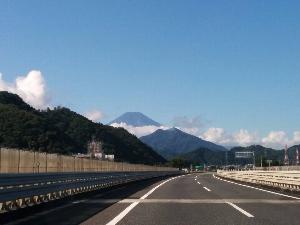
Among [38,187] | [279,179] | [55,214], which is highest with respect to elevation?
[38,187]

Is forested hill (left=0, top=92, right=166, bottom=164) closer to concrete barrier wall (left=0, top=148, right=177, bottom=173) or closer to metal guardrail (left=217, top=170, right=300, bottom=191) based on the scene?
metal guardrail (left=217, top=170, right=300, bottom=191)

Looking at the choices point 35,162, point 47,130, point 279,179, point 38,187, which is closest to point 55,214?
point 38,187

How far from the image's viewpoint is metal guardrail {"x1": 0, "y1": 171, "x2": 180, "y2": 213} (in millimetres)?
13336

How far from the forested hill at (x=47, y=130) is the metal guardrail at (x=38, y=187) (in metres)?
48.8

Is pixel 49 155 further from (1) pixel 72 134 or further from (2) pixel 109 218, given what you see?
(1) pixel 72 134

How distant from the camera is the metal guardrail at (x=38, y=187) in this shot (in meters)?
13.3

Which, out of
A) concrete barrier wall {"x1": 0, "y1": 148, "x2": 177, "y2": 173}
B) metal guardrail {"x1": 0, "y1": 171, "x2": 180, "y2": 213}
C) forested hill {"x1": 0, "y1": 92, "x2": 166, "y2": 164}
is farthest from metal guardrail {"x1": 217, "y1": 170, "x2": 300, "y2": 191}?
forested hill {"x1": 0, "y1": 92, "x2": 166, "y2": 164}

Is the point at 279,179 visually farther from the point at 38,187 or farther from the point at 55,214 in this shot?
the point at 55,214

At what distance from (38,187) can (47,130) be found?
11103 cm

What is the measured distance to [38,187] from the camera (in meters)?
16.0

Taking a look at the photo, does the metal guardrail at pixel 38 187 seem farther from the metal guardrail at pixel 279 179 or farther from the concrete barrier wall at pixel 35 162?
the metal guardrail at pixel 279 179

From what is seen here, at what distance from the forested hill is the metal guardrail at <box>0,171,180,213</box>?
48.8 m

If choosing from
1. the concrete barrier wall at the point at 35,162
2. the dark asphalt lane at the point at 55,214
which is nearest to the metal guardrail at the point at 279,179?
the concrete barrier wall at the point at 35,162

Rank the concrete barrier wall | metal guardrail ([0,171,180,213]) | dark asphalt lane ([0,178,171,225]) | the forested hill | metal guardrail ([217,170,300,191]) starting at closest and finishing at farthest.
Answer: dark asphalt lane ([0,178,171,225])
metal guardrail ([0,171,180,213])
the concrete barrier wall
metal guardrail ([217,170,300,191])
the forested hill
